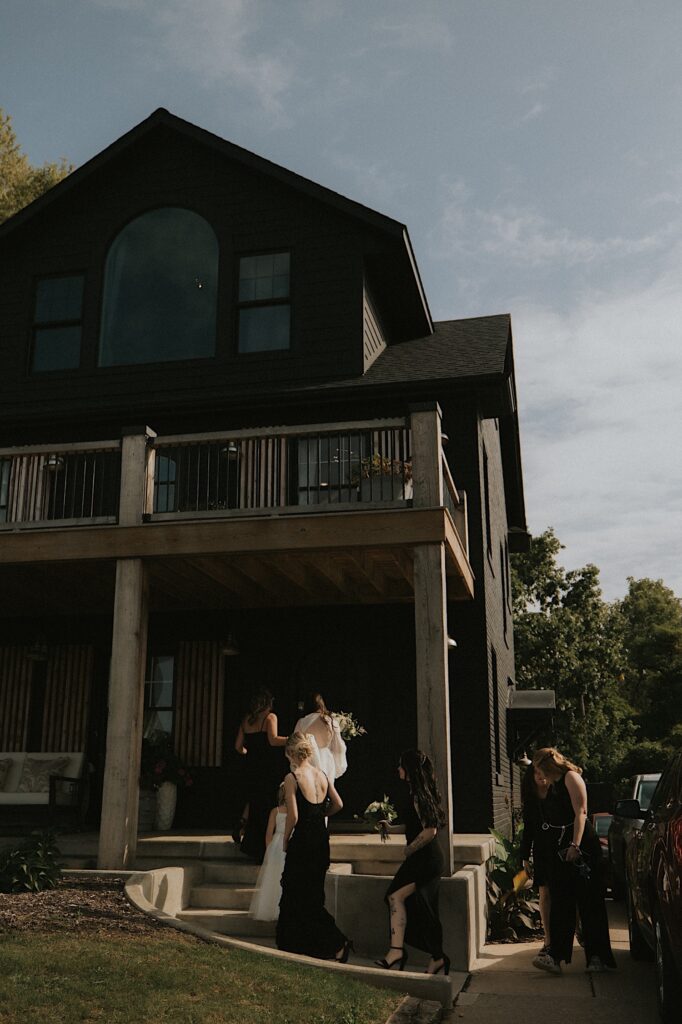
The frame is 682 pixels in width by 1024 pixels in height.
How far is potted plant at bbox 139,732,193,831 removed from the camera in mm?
12234

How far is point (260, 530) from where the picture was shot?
996 cm

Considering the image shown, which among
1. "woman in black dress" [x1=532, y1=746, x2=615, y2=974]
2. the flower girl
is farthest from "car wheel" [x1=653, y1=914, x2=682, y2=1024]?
the flower girl

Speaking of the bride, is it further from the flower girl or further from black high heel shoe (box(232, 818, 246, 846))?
the flower girl

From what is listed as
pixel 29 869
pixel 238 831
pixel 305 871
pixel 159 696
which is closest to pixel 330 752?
pixel 238 831

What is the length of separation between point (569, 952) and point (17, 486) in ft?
24.8

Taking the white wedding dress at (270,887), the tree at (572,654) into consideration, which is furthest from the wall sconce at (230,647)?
the tree at (572,654)

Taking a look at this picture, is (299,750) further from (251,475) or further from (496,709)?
(496,709)

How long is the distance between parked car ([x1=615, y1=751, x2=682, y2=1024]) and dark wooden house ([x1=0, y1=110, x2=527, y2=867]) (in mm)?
3761

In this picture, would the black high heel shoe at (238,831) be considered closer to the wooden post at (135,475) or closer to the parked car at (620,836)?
the wooden post at (135,475)

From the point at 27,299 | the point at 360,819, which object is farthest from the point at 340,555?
the point at 27,299

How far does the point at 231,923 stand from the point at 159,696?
205 inches

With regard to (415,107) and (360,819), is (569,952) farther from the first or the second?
(415,107)

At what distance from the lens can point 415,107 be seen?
9914 mm

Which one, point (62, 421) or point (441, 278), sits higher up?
point (441, 278)
